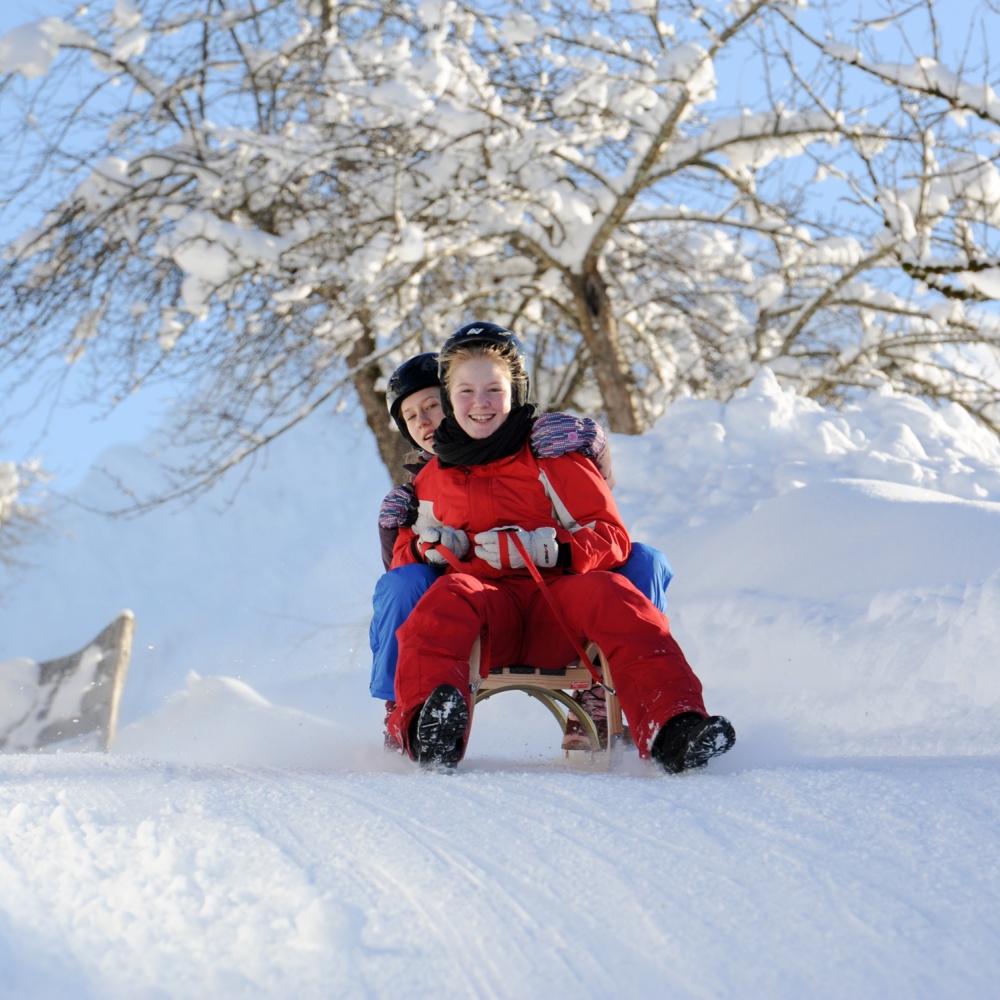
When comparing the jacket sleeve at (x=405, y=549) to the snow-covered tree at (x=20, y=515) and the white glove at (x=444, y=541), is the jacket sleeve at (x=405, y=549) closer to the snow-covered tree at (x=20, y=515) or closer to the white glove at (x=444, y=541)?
the white glove at (x=444, y=541)

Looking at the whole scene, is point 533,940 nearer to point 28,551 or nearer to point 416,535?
point 416,535

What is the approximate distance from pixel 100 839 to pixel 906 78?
17.3 feet

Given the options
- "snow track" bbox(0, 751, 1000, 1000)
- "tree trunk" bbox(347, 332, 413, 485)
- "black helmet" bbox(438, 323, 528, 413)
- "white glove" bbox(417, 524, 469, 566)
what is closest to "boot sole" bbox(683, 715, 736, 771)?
"snow track" bbox(0, 751, 1000, 1000)

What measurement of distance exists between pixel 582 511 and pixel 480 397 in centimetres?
40

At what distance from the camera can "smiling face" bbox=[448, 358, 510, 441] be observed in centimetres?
287

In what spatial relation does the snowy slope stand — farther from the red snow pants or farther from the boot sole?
the red snow pants

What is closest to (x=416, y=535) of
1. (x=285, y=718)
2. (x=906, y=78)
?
(x=285, y=718)

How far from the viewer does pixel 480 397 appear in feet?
9.40

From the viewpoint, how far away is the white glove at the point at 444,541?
2850 mm

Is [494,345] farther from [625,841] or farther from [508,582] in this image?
[625,841]

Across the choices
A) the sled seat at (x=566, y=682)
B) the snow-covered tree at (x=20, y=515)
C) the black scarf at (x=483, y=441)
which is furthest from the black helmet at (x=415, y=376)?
the snow-covered tree at (x=20, y=515)

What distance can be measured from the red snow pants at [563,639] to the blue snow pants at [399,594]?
23cm

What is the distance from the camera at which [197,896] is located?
1.41 meters

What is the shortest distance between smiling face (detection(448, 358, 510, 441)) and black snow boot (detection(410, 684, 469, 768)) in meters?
0.78
